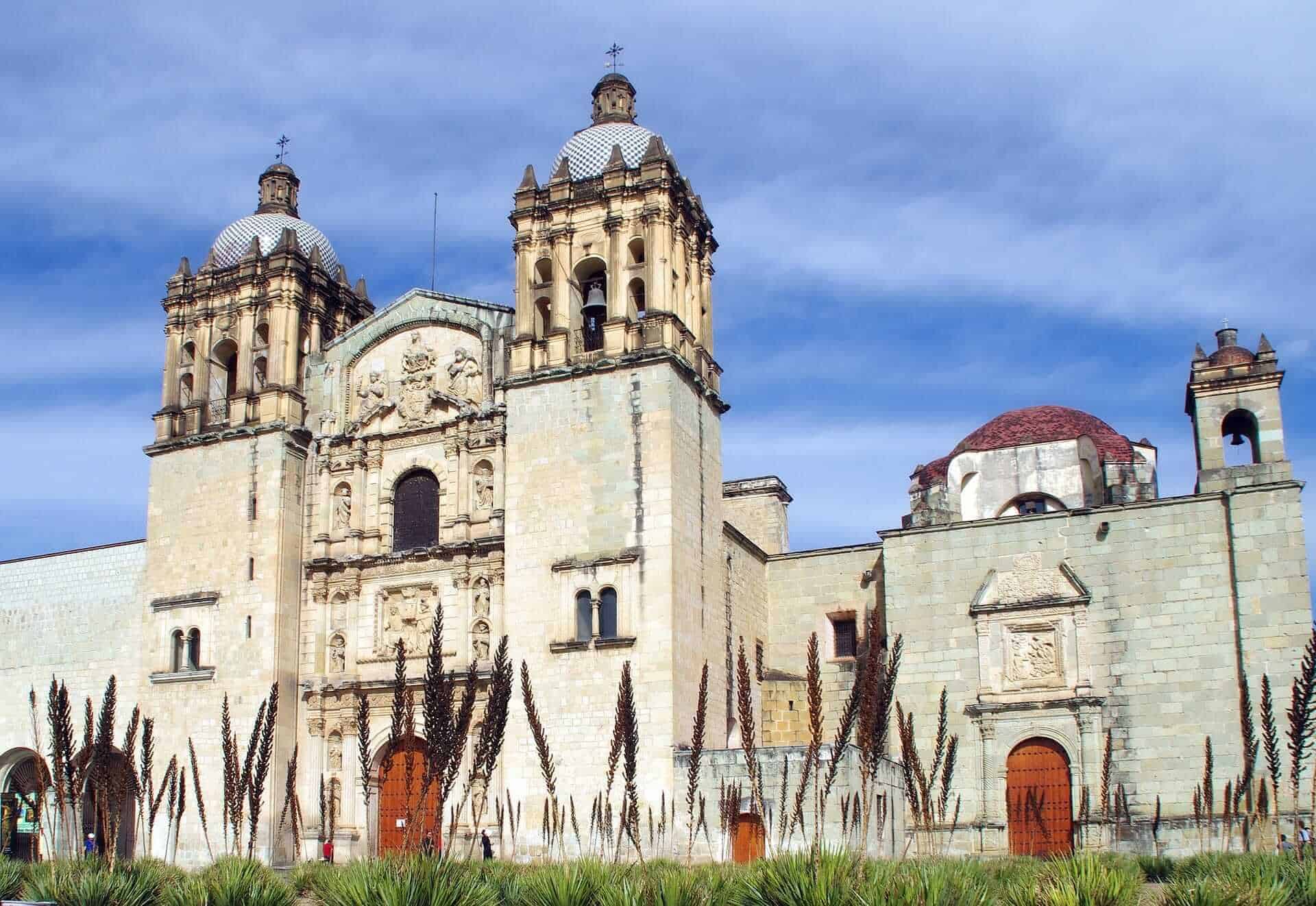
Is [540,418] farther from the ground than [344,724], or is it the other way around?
[540,418]

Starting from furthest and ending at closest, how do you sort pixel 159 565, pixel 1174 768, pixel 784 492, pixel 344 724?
pixel 784 492
pixel 159 565
pixel 344 724
pixel 1174 768

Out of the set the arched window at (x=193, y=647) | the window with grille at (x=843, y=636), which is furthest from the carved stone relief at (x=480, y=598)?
the window with grille at (x=843, y=636)

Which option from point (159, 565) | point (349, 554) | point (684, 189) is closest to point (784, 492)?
point (684, 189)

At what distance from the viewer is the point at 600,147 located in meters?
27.8

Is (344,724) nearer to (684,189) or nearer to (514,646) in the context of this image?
(514,646)

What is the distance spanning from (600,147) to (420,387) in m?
6.04

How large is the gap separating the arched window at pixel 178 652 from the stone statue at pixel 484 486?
657 cm

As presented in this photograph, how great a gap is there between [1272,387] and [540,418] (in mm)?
13213

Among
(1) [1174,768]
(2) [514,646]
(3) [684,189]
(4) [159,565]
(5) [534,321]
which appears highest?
(3) [684,189]

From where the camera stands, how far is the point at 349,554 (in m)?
27.1

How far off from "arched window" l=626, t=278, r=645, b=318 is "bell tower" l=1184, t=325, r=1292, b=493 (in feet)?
33.7

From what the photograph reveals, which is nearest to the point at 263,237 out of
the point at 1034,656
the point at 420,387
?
the point at 420,387

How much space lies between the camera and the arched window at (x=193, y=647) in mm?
27062

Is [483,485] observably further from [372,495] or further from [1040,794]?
[1040,794]
